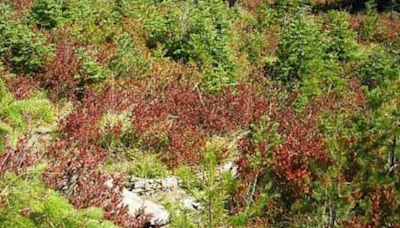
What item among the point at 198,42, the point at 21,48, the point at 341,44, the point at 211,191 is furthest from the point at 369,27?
the point at 211,191

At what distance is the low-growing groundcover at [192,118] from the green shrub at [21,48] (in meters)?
0.03

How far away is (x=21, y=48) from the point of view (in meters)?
10.2

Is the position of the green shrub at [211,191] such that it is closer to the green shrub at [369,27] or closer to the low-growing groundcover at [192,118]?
the low-growing groundcover at [192,118]

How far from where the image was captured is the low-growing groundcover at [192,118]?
213 inches

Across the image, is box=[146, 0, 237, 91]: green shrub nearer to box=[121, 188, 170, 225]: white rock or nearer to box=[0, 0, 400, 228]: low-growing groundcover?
box=[0, 0, 400, 228]: low-growing groundcover

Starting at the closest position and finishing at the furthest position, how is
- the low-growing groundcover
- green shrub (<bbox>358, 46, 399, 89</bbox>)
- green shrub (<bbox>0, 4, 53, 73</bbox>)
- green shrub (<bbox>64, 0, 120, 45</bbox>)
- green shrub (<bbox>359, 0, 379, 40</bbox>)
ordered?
the low-growing groundcover → green shrub (<bbox>0, 4, 53, 73</bbox>) → green shrub (<bbox>64, 0, 120, 45</bbox>) → green shrub (<bbox>358, 46, 399, 89</bbox>) → green shrub (<bbox>359, 0, 379, 40</bbox>)

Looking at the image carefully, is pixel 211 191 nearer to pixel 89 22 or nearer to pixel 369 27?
pixel 89 22

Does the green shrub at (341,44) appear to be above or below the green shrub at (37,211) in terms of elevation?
below

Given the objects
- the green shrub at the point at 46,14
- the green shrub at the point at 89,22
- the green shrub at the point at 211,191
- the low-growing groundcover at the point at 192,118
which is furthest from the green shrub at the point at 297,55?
the green shrub at the point at 211,191

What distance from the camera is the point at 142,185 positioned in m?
7.46

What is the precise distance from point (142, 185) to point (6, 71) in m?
3.93

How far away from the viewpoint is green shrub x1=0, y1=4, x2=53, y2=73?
1015 centimetres

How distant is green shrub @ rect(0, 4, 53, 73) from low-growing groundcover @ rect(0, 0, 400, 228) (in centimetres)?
3

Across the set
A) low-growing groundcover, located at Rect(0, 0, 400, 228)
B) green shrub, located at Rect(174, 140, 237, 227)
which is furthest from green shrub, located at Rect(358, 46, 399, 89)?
green shrub, located at Rect(174, 140, 237, 227)
